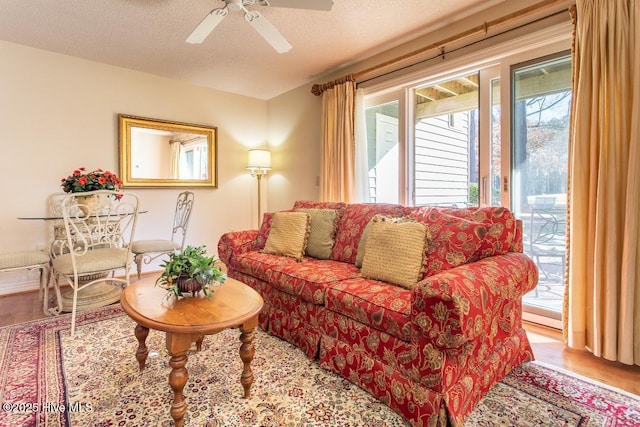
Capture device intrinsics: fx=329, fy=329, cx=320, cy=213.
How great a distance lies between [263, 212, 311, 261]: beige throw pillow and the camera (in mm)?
2604

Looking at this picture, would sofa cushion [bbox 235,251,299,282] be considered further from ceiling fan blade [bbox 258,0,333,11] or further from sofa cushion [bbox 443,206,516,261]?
ceiling fan blade [bbox 258,0,333,11]

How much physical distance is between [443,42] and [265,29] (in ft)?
4.95

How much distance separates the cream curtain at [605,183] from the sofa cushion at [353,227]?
3.76ft

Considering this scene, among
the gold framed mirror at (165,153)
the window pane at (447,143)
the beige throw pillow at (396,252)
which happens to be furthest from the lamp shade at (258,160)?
the beige throw pillow at (396,252)

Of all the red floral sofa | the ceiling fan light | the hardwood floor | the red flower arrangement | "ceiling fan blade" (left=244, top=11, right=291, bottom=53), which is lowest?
the hardwood floor

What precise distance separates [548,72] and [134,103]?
419cm

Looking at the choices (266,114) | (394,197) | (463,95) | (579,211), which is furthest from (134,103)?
(579,211)

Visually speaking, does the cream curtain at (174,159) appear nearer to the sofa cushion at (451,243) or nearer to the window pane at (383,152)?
the window pane at (383,152)

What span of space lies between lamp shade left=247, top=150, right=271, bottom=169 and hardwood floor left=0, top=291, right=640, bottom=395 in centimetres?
276

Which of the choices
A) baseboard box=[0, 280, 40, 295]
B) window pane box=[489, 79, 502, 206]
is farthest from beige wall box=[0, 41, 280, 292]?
window pane box=[489, 79, 502, 206]

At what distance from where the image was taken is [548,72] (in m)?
2.42

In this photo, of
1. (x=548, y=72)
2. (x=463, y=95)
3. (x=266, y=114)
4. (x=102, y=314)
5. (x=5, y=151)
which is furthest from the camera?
(x=266, y=114)

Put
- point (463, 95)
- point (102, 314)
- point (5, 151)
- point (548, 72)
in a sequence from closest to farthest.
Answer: point (548, 72) → point (102, 314) → point (463, 95) → point (5, 151)

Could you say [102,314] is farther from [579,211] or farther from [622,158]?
[622,158]
